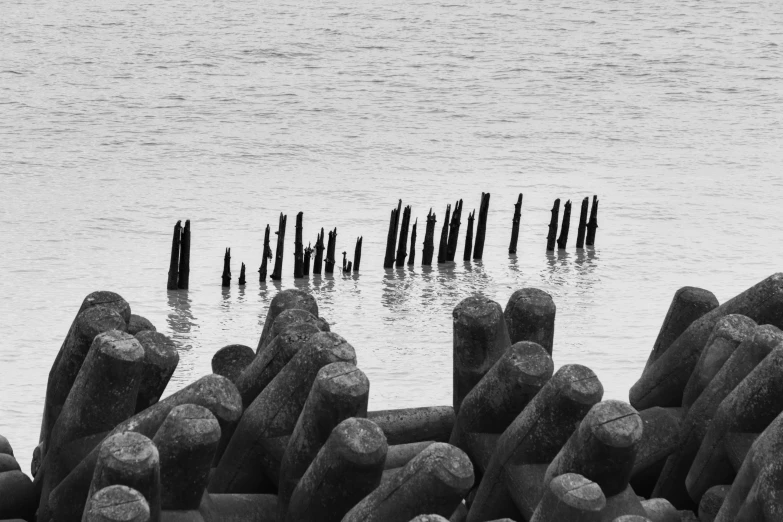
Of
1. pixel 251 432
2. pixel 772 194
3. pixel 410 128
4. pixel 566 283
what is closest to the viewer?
pixel 251 432

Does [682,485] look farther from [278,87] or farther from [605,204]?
[278,87]

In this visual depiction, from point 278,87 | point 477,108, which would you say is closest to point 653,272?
point 477,108

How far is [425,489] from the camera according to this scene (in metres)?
4.21

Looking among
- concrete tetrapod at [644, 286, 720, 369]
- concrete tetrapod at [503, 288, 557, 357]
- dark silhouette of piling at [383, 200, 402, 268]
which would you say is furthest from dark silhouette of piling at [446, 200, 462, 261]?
concrete tetrapod at [503, 288, 557, 357]

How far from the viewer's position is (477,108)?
39.0 m

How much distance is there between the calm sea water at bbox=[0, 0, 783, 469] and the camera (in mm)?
16438

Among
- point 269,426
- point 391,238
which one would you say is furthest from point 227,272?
point 269,426

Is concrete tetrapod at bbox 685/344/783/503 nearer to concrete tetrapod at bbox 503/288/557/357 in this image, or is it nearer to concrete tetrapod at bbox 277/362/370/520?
concrete tetrapod at bbox 503/288/557/357

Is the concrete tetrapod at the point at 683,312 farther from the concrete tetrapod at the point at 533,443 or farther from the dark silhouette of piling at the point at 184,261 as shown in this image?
the dark silhouette of piling at the point at 184,261

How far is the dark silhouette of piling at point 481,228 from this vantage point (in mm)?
19578

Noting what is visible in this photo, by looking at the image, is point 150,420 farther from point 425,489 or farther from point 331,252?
point 331,252

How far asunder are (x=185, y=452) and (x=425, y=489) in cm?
90

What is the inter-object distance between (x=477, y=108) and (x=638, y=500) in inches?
1374

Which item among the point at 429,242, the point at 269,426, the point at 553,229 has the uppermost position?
the point at 269,426
